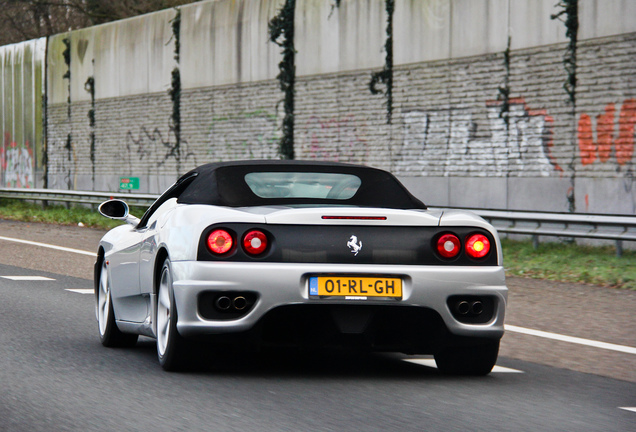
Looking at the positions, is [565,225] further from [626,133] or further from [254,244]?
[254,244]

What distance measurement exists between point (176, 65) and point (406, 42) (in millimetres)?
9942

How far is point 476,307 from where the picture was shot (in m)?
6.54

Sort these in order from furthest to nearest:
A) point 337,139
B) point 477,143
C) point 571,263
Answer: point 337,139
point 477,143
point 571,263

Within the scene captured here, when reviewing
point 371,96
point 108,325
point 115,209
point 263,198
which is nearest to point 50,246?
point 371,96

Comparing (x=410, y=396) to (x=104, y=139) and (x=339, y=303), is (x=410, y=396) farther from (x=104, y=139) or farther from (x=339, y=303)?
(x=104, y=139)

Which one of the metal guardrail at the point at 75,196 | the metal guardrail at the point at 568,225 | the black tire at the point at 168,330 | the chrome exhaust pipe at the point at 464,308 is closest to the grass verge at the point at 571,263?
the metal guardrail at the point at 568,225

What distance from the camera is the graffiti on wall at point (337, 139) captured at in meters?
25.8

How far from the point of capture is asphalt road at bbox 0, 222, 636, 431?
5363 mm

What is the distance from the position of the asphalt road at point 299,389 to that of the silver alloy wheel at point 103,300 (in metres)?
0.15

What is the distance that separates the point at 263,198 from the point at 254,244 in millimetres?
803

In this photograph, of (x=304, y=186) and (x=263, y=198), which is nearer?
(x=263, y=198)

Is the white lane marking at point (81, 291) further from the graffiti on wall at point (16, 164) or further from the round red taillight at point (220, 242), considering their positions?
the graffiti on wall at point (16, 164)

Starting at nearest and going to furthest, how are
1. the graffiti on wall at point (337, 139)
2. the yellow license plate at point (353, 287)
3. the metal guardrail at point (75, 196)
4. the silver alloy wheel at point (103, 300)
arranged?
the yellow license plate at point (353, 287), the silver alloy wheel at point (103, 300), the graffiti on wall at point (337, 139), the metal guardrail at point (75, 196)

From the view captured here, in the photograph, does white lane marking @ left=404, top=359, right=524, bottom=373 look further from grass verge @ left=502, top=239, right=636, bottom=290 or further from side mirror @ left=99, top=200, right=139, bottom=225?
grass verge @ left=502, top=239, right=636, bottom=290
